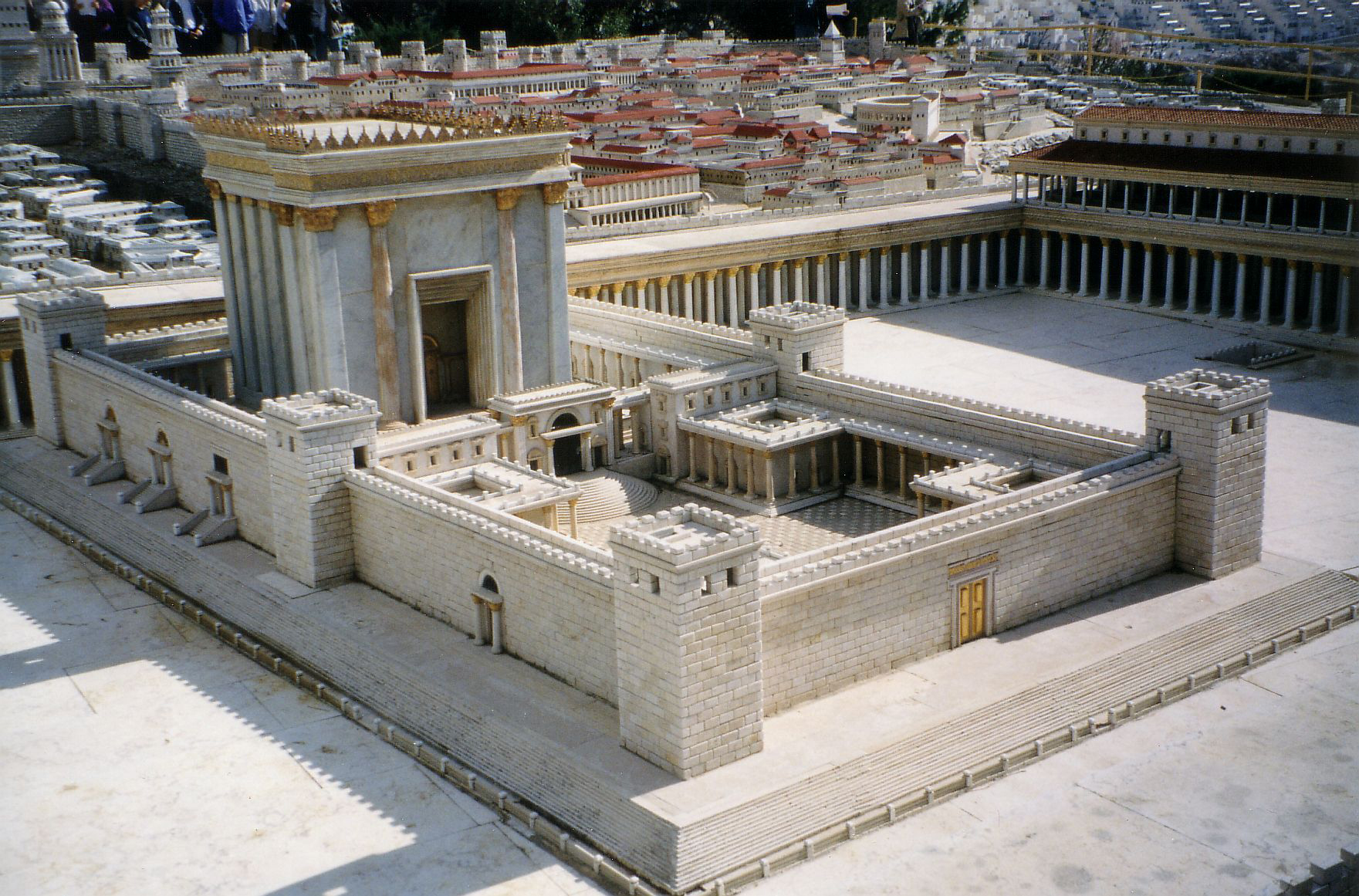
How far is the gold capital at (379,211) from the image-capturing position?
4412 cm

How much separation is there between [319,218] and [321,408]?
7.22m

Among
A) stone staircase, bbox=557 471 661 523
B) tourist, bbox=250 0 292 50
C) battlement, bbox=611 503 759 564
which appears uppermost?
tourist, bbox=250 0 292 50

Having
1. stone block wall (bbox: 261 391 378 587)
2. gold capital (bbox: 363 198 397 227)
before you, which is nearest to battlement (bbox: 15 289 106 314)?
gold capital (bbox: 363 198 397 227)

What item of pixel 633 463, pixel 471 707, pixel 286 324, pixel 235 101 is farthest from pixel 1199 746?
pixel 235 101

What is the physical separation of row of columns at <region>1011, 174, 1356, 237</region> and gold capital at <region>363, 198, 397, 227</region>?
129 feet

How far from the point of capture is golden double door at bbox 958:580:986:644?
34316 millimetres

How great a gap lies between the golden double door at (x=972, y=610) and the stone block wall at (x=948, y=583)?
23 centimetres

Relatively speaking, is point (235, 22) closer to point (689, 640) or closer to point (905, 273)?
point (905, 273)

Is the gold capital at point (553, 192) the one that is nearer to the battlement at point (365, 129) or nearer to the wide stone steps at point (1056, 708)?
the battlement at point (365, 129)

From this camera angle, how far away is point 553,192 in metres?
47.7

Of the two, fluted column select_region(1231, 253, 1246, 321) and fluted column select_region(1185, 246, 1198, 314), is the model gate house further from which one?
fluted column select_region(1185, 246, 1198, 314)

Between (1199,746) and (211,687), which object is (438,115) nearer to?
(211,687)

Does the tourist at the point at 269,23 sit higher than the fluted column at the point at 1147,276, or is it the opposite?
the tourist at the point at 269,23

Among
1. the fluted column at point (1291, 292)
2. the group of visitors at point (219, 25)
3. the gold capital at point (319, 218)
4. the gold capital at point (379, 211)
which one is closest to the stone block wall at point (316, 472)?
the gold capital at point (319, 218)
